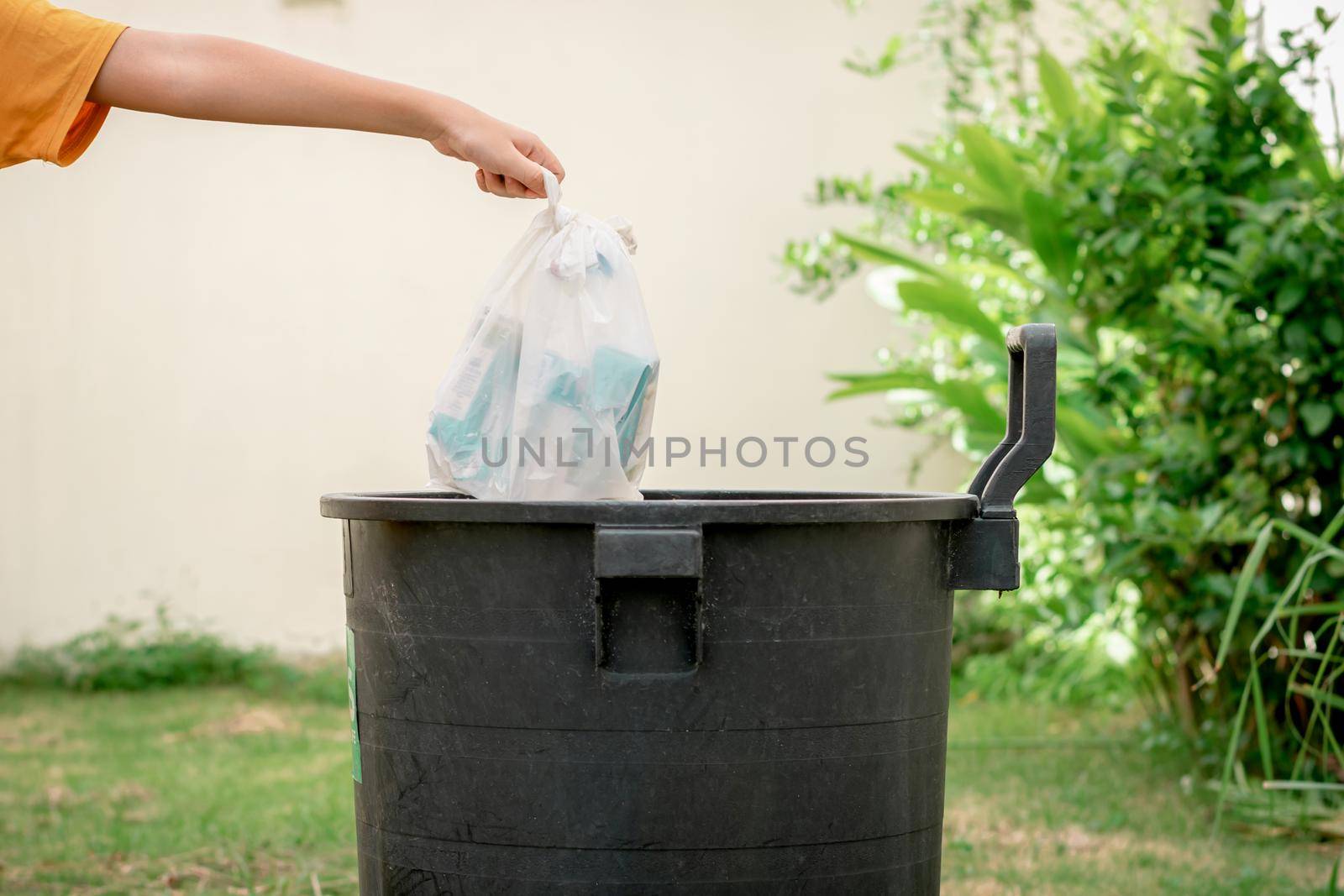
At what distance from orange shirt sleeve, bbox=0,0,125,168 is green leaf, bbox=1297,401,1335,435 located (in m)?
2.19

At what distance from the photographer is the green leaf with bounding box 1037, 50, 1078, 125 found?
3197 mm

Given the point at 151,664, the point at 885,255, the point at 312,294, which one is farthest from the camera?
the point at 312,294

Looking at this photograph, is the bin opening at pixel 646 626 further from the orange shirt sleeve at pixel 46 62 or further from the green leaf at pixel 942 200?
the green leaf at pixel 942 200

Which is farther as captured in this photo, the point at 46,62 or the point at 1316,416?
the point at 1316,416

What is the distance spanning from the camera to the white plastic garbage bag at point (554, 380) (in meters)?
1.42

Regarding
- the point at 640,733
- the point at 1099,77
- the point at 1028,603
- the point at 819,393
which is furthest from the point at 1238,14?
the point at 640,733

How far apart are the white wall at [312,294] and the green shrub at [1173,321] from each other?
3.72 ft

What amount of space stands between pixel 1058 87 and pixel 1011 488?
6.95 feet

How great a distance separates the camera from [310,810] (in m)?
2.87

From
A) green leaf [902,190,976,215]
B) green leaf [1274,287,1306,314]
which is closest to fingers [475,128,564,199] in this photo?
green leaf [1274,287,1306,314]

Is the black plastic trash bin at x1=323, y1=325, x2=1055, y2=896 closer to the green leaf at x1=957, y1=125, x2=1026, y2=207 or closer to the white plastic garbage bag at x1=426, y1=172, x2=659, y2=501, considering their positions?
the white plastic garbage bag at x1=426, y1=172, x2=659, y2=501

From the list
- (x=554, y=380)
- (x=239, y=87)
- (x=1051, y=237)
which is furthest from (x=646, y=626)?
(x=1051, y=237)

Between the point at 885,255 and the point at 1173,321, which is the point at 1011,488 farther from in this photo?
the point at 885,255

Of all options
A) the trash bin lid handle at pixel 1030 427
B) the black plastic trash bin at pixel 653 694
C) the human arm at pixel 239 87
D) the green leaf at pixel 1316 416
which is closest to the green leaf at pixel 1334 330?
the green leaf at pixel 1316 416
